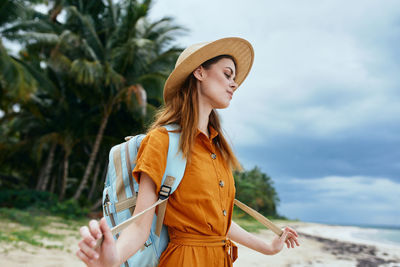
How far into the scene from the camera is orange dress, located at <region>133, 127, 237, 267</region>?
1.28m

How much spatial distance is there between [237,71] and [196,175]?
2.28 feet

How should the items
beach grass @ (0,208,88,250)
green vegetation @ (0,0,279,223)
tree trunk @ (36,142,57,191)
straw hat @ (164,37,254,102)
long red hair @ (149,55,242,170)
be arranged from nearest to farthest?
long red hair @ (149,55,242,170)
straw hat @ (164,37,254,102)
beach grass @ (0,208,88,250)
green vegetation @ (0,0,279,223)
tree trunk @ (36,142,57,191)

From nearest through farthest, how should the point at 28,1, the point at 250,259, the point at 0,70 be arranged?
1. the point at 250,259
2. the point at 0,70
3. the point at 28,1

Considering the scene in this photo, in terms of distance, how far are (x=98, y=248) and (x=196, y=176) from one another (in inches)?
19.0

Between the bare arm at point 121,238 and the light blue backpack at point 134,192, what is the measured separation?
2.2 inches

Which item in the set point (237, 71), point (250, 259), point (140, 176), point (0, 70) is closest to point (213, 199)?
point (140, 176)

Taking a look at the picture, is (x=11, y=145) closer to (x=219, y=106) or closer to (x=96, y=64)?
(x=96, y=64)

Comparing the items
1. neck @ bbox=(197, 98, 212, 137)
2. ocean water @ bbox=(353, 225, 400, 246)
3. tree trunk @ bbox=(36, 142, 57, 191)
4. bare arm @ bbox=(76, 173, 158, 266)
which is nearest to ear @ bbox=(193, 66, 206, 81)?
neck @ bbox=(197, 98, 212, 137)

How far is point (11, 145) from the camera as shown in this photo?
17250 millimetres

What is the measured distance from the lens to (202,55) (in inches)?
60.1

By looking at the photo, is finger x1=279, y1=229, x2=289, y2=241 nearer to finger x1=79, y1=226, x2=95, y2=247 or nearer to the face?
the face

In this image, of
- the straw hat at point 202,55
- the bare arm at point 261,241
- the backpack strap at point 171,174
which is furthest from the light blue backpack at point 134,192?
the bare arm at point 261,241

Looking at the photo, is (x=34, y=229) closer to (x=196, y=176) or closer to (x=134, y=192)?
(x=134, y=192)

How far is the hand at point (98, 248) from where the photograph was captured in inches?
36.0
